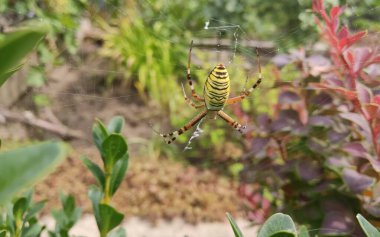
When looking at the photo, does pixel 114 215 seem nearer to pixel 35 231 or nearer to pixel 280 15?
pixel 35 231

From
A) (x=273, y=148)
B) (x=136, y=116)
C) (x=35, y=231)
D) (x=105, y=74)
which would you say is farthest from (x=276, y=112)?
(x=105, y=74)

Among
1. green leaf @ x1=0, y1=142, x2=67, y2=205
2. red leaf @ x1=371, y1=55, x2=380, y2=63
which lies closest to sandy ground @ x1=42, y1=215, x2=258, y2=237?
red leaf @ x1=371, y1=55, x2=380, y2=63

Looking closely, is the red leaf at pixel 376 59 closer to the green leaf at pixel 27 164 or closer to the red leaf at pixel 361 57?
the red leaf at pixel 361 57

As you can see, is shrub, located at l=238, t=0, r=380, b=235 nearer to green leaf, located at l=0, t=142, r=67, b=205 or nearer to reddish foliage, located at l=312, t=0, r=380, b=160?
reddish foliage, located at l=312, t=0, r=380, b=160

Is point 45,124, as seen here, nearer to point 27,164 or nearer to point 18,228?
point 18,228

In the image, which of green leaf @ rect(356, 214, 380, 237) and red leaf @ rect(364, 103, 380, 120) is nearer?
green leaf @ rect(356, 214, 380, 237)

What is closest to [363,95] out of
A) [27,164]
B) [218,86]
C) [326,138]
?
[326,138]
